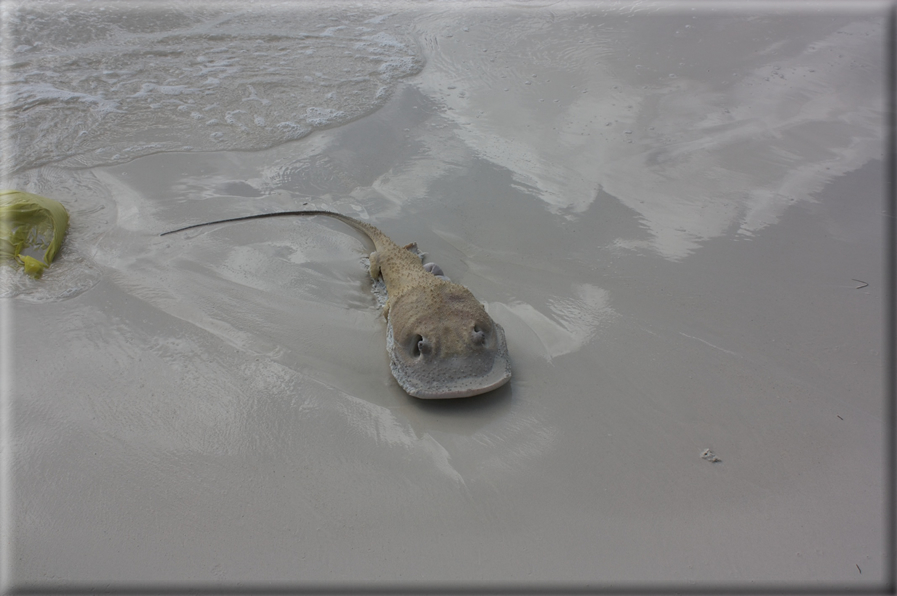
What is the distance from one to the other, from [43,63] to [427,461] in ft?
32.1

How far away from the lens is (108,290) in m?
4.29

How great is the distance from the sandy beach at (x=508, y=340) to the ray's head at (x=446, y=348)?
0.56ft

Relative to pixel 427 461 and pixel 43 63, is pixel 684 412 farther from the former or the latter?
pixel 43 63

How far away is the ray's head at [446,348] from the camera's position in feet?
10.9

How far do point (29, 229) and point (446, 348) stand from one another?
13.9 ft

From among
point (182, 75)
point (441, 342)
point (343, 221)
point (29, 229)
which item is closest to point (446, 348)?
point (441, 342)

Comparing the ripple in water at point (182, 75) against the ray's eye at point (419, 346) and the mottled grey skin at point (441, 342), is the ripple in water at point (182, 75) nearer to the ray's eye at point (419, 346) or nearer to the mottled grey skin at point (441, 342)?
the mottled grey skin at point (441, 342)

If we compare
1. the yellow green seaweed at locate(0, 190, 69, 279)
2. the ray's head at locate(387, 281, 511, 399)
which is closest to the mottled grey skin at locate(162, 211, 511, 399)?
the ray's head at locate(387, 281, 511, 399)

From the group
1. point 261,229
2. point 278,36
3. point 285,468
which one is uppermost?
point 278,36

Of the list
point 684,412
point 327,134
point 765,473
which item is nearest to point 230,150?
point 327,134

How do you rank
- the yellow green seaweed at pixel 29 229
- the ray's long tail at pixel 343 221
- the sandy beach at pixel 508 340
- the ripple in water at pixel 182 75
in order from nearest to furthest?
the sandy beach at pixel 508 340 < the yellow green seaweed at pixel 29 229 < the ray's long tail at pixel 343 221 < the ripple in water at pixel 182 75

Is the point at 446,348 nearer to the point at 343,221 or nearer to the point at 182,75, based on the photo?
the point at 343,221

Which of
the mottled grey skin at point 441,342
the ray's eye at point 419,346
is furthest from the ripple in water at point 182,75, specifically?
the ray's eye at point 419,346

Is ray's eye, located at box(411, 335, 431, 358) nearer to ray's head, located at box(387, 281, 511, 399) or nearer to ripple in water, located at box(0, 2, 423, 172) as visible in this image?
ray's head, located at box(387, 281, 511, 399)
